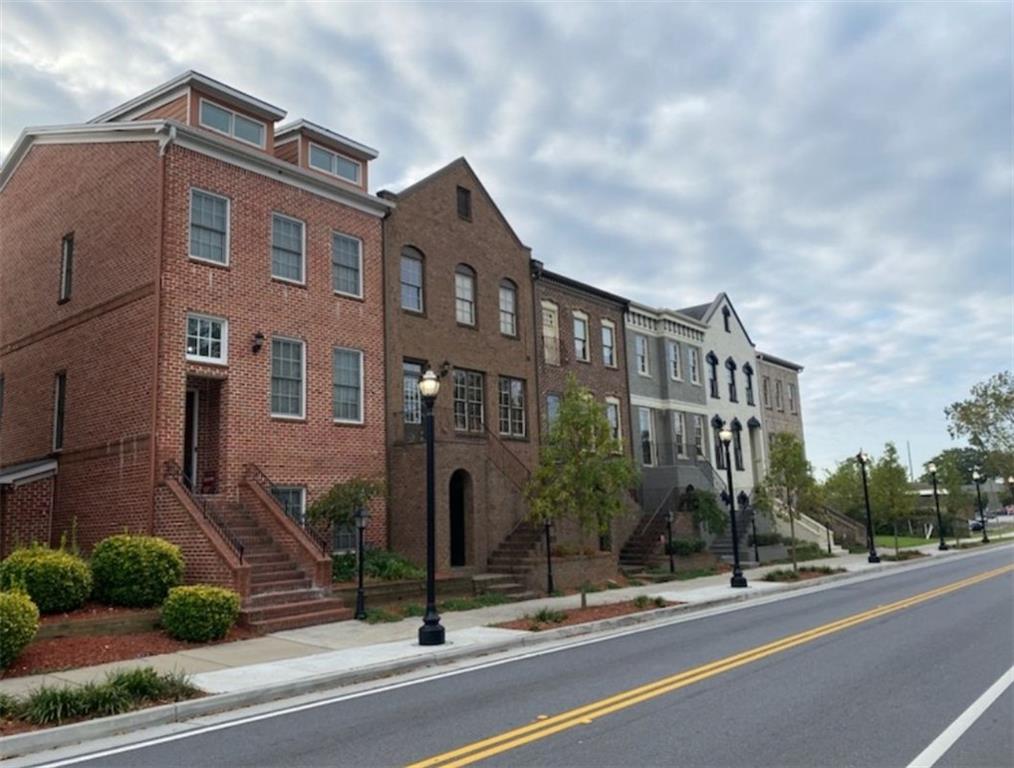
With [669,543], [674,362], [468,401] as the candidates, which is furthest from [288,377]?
[674,362]

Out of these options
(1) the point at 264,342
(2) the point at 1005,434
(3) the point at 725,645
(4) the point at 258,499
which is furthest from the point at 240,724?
(2) the point at 1005,434

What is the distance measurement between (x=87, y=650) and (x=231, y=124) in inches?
512

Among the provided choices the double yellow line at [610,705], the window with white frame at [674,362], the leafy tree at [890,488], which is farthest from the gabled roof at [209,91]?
the leafy tree at [890,488]

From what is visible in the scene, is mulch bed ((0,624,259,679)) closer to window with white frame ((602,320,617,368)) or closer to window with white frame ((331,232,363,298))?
window with white frame ((331,232,363,298))

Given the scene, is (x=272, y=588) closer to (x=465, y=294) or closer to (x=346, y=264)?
(x=346, y=264)

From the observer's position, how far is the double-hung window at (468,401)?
24219mm

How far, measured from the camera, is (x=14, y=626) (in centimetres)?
1070

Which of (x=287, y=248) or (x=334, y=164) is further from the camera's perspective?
(x=334, y=164)

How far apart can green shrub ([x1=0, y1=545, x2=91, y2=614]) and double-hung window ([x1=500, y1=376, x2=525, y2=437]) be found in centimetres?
1414

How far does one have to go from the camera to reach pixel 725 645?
12383 millimetres

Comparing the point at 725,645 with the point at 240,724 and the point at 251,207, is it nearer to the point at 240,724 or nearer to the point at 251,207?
the point at 240,724

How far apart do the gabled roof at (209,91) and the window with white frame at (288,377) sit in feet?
19.1

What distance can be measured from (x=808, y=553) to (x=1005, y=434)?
3539 cm

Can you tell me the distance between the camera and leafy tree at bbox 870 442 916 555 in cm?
3778
